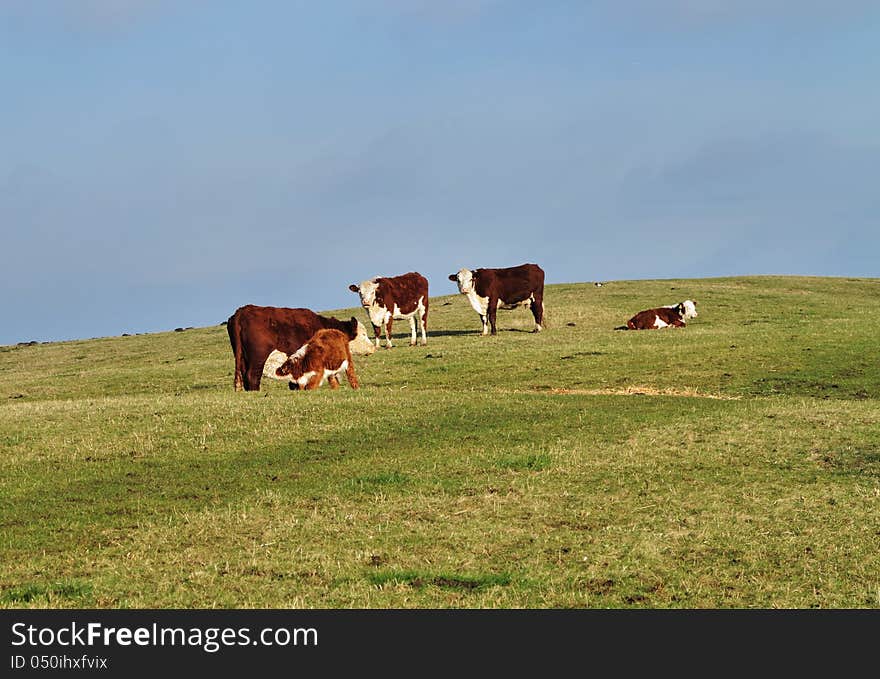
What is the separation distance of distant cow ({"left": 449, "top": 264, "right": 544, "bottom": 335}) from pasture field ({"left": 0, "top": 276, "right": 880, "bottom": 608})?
16.2 m

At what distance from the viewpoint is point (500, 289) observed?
157ft

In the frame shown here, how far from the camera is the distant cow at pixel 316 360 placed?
26.5 m

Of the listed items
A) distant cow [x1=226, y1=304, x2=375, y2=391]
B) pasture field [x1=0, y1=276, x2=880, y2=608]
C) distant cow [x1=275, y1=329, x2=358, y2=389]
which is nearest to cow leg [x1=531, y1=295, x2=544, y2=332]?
pasture field [x1=0, y1=276, x2=880, y2=608]

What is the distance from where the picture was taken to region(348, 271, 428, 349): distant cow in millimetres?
43188

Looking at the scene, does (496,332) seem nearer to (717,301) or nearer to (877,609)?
(717,301)

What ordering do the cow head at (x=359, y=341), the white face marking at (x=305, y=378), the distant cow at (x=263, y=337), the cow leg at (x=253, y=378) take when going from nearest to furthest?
the white face marking at (x=305, y=378) → the distant cow at (x=263, y=337) → the cow leg at (x=253, y=378) → the cow head at (x=359, y=341)

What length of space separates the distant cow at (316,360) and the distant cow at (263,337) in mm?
290

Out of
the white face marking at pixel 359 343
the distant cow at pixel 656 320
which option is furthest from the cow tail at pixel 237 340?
the distant cow at pixel 656 320

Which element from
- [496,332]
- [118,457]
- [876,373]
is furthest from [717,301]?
[118,457]

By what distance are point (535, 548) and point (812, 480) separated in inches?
233

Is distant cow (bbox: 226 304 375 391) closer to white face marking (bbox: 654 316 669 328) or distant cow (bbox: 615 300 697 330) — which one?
distant cow (bbox: 615 300 697 330)

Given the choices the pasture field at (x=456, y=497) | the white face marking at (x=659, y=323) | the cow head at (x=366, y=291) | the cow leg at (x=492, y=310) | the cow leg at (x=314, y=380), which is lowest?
the pasture field at (x=456, y=497)

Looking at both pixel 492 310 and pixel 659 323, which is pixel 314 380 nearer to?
pixel 492 310

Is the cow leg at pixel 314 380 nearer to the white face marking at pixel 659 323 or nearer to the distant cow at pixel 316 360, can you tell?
the distant cow at pixel 316 360
